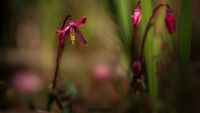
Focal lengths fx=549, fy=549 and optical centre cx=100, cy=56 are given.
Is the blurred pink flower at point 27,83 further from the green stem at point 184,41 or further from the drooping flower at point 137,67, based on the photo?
the green stem at point 184,41

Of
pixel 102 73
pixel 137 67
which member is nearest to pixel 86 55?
pixel 102 73

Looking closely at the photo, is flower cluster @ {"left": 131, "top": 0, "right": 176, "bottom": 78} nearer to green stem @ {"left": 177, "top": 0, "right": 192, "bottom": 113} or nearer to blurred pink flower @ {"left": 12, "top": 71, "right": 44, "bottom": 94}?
green stem @ {"left": 177, "top": 0, "right": 192, "bottom": 113}

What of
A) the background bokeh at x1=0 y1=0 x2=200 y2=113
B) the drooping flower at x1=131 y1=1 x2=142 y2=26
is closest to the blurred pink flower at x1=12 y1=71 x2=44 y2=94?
the background bokeh at x1=0 y1=0 x2=200 y2=113

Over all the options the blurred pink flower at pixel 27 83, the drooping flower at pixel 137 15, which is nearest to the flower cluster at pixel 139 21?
the drooping flower at pixel 137 15

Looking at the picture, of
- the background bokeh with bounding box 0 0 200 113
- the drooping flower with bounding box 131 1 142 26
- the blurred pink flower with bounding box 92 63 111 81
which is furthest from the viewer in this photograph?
the blurred pink flower with bounding box 92 63 111 81

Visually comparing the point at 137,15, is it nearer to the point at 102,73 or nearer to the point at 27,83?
the point at 102,73

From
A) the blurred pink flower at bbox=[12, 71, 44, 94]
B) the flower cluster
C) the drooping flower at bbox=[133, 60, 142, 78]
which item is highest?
the flower cluster
